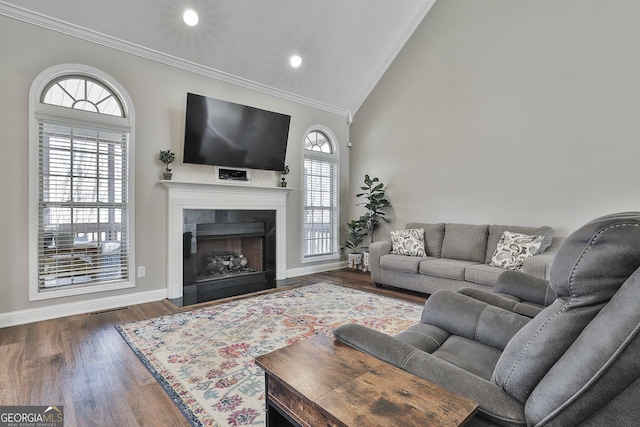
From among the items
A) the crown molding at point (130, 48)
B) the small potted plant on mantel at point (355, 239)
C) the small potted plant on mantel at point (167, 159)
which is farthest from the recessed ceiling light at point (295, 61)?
the small potted plant on mantel at point (355, 239)

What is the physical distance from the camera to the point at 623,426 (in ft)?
2.45

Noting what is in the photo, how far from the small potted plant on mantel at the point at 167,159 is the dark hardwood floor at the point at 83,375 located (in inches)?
65.8

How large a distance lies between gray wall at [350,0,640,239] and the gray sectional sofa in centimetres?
31

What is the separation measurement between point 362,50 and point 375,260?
11.2 ft

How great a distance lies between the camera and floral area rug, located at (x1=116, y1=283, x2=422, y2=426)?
1.85m

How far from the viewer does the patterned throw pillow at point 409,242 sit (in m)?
4.38

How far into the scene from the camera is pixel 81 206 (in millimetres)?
3389

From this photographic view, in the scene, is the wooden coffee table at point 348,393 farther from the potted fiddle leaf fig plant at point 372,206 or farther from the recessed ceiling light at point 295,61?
the recessed ceiling light at point 295,61

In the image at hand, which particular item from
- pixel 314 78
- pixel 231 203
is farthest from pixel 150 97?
pixel 314 78

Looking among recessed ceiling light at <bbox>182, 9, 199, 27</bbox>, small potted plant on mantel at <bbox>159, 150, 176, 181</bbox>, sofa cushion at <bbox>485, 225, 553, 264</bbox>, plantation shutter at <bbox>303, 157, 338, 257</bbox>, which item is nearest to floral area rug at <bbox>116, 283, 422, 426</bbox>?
sofa cushion at <bbox>485, 225, 553, 264</bbox>

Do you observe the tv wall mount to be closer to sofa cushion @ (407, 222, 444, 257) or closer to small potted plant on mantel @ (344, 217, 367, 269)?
small potted plant on mantel @ (344, 217, 367, 269)

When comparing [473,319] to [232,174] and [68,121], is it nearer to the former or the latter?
[232,174]

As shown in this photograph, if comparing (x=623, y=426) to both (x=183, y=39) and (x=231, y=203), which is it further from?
(x=183, y=39)

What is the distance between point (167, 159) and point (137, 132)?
1.44ft
